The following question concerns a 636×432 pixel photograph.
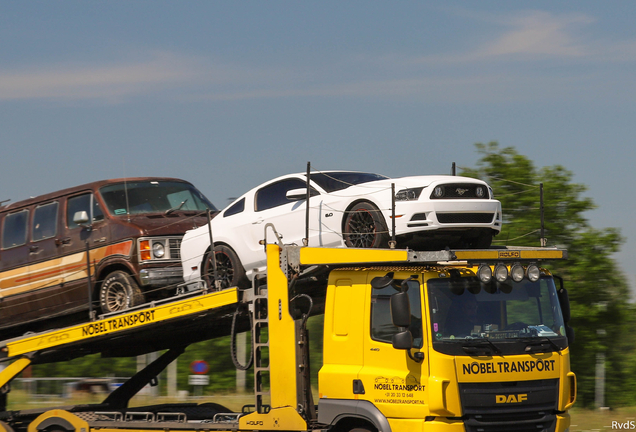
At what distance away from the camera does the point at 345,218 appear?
8703 mm

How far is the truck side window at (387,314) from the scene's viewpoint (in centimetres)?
735

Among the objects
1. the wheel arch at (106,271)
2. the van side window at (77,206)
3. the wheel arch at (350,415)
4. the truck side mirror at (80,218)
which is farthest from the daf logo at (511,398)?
the van side window at (77,206)

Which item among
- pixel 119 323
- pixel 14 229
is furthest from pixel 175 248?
pixel 14 229

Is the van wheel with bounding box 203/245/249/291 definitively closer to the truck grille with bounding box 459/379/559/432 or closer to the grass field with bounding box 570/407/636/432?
the truck grille with bounding box 459/379/559/432

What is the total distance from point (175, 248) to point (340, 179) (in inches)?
98.3

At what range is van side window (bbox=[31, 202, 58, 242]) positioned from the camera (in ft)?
36.4

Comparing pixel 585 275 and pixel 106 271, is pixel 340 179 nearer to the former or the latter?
pixel 106 271

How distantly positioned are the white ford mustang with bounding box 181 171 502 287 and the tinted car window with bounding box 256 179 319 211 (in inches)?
0.4

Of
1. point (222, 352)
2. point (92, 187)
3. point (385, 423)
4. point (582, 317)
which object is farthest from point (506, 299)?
point (222, 352)

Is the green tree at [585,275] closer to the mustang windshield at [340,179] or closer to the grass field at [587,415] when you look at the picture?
the grass field at [587,415]

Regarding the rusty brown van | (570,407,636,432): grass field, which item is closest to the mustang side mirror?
the rusty brown van

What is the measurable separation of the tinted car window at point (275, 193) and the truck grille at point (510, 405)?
322cm

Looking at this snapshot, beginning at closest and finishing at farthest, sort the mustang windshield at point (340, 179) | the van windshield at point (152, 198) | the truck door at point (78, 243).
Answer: the mustang windshield at point (340, 179) < the truck door at point (78, 243) < the van windshield at point (152, 198)

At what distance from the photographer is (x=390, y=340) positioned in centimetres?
752
